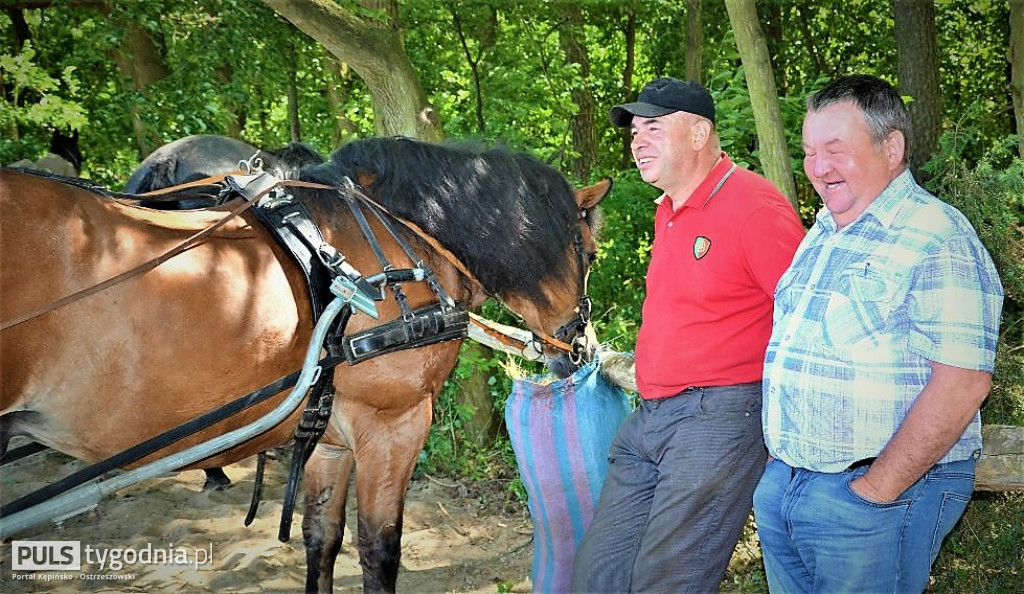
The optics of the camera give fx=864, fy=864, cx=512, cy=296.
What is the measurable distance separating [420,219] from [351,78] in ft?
19.5

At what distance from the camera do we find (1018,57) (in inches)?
247

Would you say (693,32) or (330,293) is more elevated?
(693,32)

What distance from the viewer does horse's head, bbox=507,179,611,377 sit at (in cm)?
351

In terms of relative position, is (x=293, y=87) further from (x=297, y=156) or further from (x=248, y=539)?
(x=248, y=539)

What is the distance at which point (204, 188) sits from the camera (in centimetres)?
324

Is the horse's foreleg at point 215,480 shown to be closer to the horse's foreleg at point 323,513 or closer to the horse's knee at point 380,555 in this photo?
the horse's foreleg at point 323,513

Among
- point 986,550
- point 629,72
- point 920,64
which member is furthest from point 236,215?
point 629,72

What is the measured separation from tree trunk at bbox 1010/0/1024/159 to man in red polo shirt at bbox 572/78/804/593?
469cm

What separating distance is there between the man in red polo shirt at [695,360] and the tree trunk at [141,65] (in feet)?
21.6

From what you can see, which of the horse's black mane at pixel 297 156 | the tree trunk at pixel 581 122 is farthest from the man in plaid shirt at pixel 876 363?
the tree trunk at pixel 581 122

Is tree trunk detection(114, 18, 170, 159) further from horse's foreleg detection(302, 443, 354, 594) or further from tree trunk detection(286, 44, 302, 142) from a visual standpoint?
horse's foreleg detection(302, 443, 354, 594)

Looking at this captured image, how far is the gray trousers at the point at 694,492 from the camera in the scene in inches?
97.0

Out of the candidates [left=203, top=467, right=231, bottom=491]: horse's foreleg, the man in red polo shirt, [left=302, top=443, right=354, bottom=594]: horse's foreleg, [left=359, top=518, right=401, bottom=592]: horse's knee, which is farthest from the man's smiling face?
[left=203, top=467, right=231, bottom=491]: horse's foreleg

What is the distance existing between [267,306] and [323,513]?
1232 millimetres
